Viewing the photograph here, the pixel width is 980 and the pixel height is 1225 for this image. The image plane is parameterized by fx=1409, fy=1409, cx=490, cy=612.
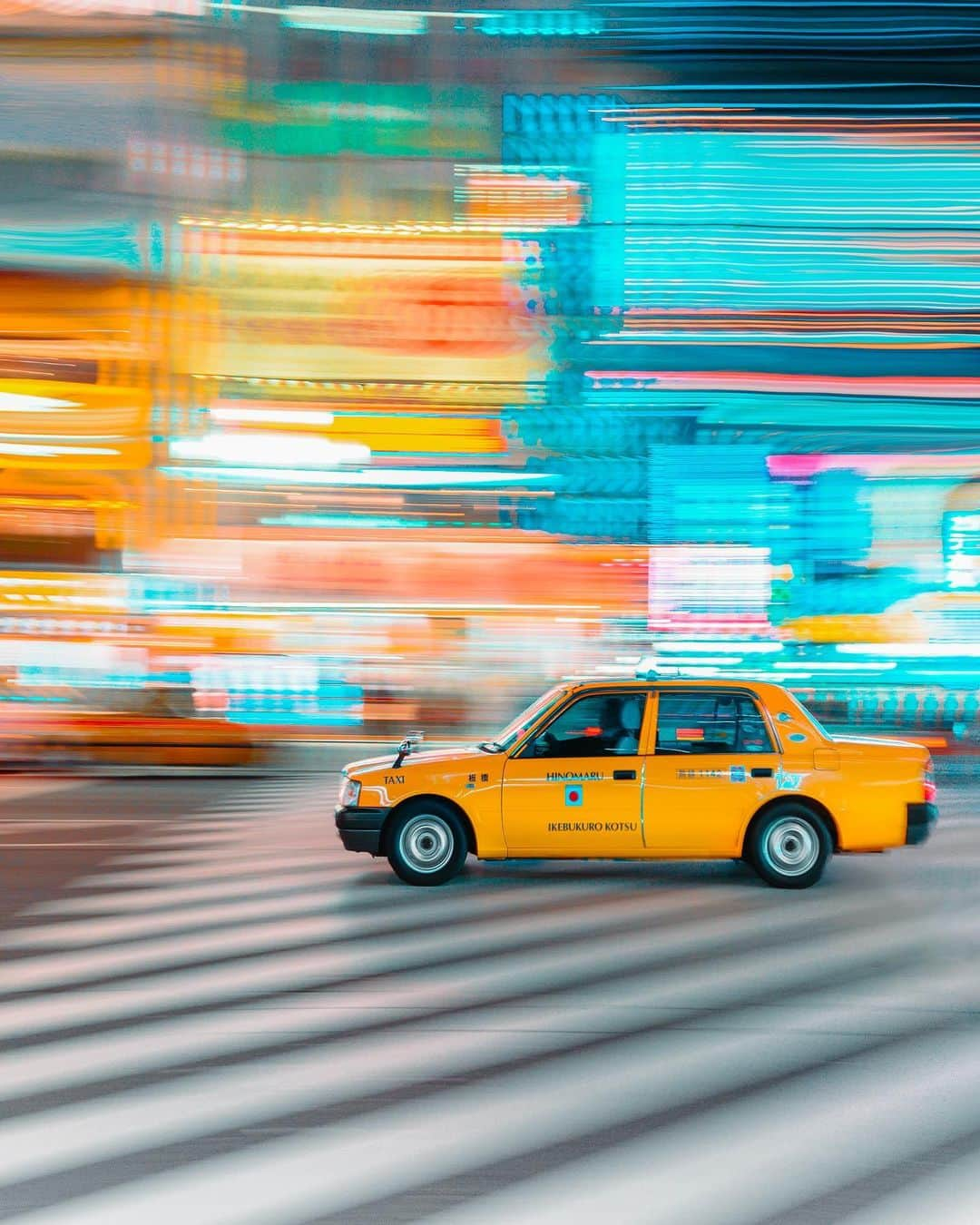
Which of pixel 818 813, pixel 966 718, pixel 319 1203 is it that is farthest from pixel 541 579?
pixel 319 1203

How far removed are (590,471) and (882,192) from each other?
7525 mm

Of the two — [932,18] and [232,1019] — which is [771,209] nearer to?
[932,18]

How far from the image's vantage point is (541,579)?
76.0ft

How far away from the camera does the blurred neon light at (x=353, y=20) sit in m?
26.0

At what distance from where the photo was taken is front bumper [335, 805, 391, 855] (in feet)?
30.5

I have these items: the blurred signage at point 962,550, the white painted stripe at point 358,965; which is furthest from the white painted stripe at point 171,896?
the blurred signage at point 962,550

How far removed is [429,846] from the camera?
924 centimetres

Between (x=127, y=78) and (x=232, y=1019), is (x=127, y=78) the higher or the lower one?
the higher one

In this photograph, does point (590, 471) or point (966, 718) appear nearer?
point (966, 718)

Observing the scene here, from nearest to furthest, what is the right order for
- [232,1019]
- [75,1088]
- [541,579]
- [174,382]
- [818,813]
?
[75,1088]
[232,1019]
[818,813]
[541,579]
[174,382]

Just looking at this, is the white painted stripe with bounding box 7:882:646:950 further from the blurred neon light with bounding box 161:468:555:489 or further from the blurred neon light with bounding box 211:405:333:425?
the blurred neon light with bounding box 211:405:333:425

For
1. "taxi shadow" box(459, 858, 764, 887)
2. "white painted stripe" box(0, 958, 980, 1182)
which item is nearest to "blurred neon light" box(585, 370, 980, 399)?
"taxi shadow" box(459, 858, 764, 887)

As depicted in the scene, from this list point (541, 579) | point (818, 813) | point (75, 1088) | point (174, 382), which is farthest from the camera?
point (174, 382)

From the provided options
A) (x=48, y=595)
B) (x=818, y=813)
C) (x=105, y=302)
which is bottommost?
(x=818, y=813)
